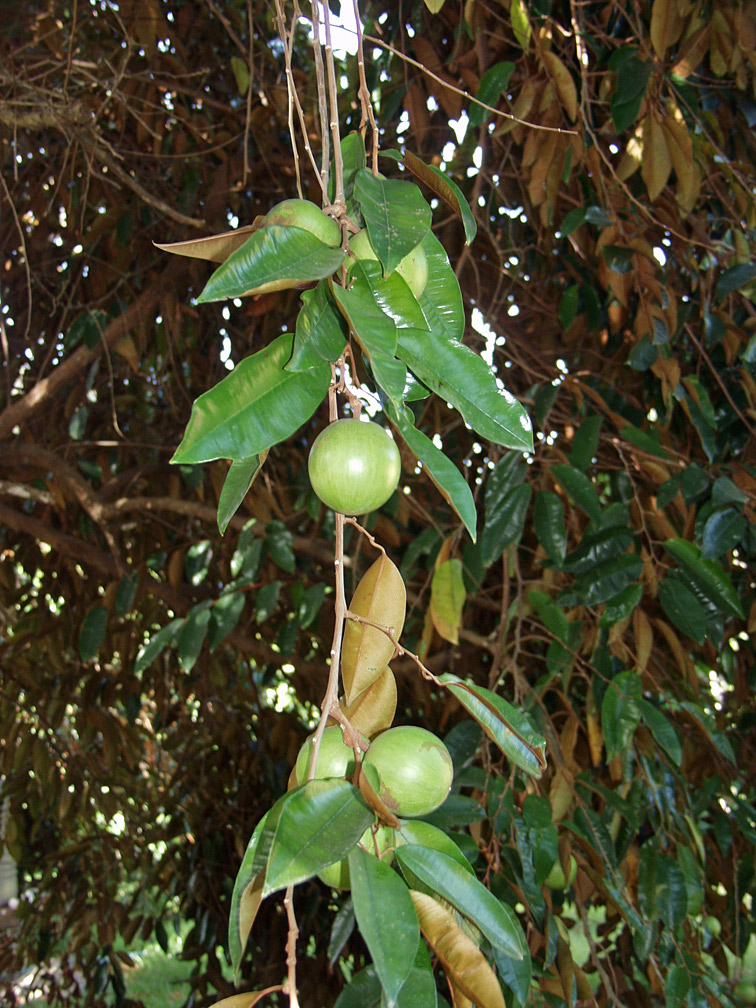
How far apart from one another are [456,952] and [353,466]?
35 centimetres

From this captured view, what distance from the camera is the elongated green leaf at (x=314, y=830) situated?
470 millimetres

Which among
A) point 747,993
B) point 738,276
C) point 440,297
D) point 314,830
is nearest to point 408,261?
point 440,297

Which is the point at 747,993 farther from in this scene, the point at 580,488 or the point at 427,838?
the point at 427,838

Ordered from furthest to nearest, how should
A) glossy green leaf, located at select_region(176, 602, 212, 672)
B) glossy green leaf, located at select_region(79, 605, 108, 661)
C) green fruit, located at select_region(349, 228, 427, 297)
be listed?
1. glossy green leaf, located at select_region(79, 605, 108, 661)
2. glossy green leaf, located at select_region(176, 602, 212, 672)
3. green fruit, located at select_region(349, 228, 427, 297)

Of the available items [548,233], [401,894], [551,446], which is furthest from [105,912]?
[401,894]

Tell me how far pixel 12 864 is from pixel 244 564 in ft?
8.88

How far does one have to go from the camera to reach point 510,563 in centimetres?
166

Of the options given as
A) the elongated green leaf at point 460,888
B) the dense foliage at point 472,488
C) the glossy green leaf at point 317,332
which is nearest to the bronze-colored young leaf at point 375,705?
the elongated green leaf at point 460,888

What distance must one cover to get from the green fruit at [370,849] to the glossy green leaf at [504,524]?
3.04ft

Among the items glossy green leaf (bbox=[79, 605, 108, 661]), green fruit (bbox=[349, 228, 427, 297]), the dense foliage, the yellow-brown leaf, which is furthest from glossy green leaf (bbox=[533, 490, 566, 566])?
glossy green leaf (bbox=[79, 605, 108, 661])

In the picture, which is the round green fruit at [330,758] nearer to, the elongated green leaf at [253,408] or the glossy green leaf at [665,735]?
the elongated green leaf at [253,408]

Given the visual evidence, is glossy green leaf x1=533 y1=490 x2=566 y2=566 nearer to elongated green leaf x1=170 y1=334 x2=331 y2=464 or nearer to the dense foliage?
Result: the dense foliage

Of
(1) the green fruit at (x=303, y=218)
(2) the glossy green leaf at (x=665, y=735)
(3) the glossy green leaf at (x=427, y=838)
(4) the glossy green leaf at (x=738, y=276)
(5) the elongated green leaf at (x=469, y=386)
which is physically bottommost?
(2) the glossy green leaf at (x=665, y=735)

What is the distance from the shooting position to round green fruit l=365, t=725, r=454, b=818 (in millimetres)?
593
